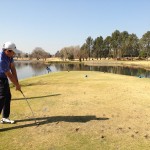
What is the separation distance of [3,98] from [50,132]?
209cm

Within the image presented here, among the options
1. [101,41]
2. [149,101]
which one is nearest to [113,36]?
[101,41]

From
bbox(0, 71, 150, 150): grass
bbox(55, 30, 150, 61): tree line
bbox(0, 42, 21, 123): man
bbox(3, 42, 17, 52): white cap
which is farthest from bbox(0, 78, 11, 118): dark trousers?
bbox(55, 30, 150, 61): tree line

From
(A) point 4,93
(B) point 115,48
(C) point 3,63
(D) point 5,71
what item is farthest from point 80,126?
(B) point 115,48

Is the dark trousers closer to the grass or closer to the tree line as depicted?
the grass

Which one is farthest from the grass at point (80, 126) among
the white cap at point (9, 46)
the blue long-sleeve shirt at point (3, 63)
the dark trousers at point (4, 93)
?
the white cap at point (9, 46)

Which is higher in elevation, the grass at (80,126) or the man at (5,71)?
the man at (5,71)

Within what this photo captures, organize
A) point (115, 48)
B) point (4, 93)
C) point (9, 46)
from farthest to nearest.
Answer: point (115, 48), point (4, 93), point (9, 46)

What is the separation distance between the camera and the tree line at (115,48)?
13750cm

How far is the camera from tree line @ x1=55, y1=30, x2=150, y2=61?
137500mm

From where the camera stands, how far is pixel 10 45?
8.41 metres

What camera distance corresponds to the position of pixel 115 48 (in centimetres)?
15088

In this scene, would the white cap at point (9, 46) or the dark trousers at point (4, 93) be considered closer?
the white cap at point (9, 46)

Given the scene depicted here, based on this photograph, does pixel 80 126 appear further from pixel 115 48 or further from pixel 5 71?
pixel 115 48

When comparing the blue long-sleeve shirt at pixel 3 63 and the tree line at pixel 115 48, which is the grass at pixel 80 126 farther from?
the tree line at pixel 115 48
